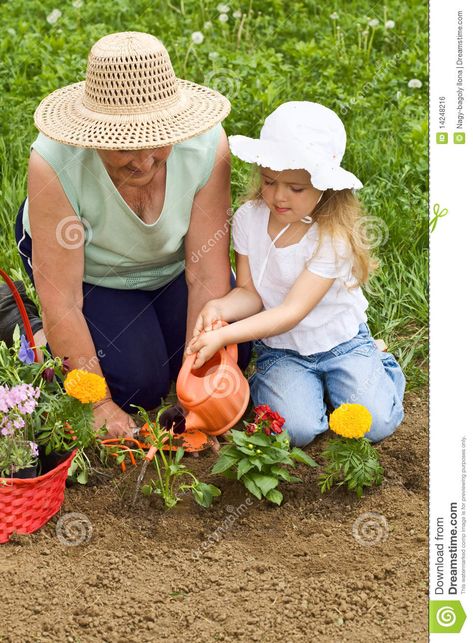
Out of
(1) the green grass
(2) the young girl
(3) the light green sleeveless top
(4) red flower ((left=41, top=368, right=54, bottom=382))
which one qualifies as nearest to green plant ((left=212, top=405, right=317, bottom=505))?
(2) the young girl

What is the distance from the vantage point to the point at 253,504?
2.70m

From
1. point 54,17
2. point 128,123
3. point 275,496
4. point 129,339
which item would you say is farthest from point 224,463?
point 54,17

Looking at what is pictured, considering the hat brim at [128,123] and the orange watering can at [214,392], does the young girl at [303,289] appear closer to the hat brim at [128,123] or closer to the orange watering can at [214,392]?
the orange watering can at [214,392]

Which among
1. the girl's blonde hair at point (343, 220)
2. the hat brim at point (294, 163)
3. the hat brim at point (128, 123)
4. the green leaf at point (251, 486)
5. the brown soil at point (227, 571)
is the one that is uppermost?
the hat brim at point (128, 123)

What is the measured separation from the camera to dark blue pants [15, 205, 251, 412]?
3.12 metres

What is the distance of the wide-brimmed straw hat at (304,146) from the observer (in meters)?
2.62

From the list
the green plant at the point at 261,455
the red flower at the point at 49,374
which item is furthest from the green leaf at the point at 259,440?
the red flower at the point at 49,374

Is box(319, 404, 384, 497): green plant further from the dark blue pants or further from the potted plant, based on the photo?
the potted plant

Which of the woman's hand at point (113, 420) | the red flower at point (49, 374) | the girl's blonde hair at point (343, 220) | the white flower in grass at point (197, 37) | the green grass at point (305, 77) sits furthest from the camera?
the white flower in grass at point (197, 37)

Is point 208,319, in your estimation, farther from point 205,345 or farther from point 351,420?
point 351,420

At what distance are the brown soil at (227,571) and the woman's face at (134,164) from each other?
0.81m
